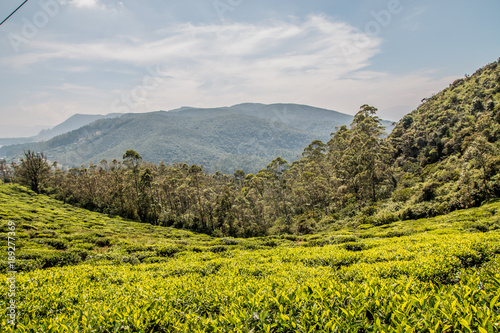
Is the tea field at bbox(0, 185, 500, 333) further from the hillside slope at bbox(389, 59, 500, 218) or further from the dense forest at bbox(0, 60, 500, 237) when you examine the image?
the dense forest at bbox(0, 60, 500, 237)

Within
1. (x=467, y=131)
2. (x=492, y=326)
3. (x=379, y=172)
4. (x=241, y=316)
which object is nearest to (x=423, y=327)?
(x=492, y=326)

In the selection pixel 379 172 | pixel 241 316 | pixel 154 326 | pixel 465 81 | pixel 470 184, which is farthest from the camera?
pixel 465 81

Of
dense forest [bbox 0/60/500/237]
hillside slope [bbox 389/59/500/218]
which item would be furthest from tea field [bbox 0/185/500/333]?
dense forest [bbox 0/60/500/237]

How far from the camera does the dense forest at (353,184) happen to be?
3250 centimetres

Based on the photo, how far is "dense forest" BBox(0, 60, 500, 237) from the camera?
32.5 m

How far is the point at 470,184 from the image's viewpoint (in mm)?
28062

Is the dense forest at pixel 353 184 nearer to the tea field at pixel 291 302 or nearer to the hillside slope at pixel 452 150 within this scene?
the hillside slope at pixel 452 150

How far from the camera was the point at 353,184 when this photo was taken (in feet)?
163

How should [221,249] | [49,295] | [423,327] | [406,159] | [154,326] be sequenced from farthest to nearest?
[406,159] < [221,249] < [49,295] < [154,326] < [423,327]

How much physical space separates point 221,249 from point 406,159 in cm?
6088

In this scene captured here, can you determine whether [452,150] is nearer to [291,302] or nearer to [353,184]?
[353,184]

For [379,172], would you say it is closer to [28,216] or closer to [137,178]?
[137,178]

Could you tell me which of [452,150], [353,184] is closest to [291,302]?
[353,184]

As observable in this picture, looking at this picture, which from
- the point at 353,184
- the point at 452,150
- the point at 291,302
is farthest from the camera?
the point at 353,184
